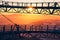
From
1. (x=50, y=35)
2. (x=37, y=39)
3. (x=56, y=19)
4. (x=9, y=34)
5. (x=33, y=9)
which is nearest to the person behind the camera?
(x=9, y=34)

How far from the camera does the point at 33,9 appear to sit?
14938mm

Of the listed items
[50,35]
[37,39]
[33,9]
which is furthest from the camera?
[33,9]

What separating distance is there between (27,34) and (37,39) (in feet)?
1.63

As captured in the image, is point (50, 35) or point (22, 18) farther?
point (22, 18)

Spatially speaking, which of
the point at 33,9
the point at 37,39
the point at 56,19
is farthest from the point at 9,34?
the point at 56,19

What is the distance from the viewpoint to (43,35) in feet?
22.9

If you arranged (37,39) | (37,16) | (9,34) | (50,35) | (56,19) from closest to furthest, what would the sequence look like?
(9,34)
(50,35)
(37,39)
(56,19)
(37,16)

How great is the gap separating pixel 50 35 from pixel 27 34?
0.79m

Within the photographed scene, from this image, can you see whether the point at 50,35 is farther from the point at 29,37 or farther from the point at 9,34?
the point at 9,34

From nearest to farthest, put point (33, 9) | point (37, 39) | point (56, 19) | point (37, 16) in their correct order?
point (37, 39)
point (33, 9)
point (56, 19)
point (37, 16)

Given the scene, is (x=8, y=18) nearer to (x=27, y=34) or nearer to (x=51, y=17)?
(x=51, y=17)

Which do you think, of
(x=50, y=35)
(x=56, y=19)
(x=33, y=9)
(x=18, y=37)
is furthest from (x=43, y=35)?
(x=56, y=19)

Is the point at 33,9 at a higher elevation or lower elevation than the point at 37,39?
higher

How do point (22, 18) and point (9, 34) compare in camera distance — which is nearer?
point (9, 34)
